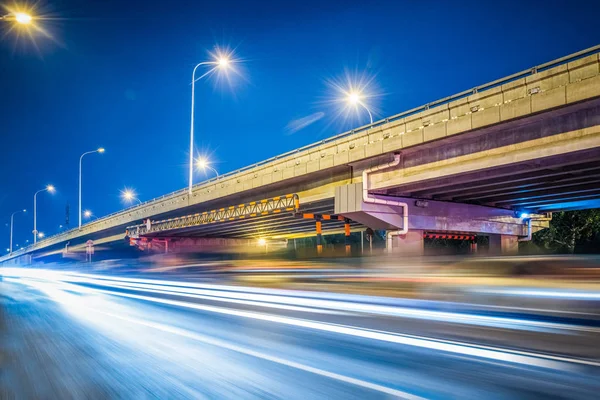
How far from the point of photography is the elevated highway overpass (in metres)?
15.1

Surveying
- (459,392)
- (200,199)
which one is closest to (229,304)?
(459,392)


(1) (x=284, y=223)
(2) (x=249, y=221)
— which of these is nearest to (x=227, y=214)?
(2) (x=249, y=221)

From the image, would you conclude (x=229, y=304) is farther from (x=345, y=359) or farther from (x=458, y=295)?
(x=345, y=359)

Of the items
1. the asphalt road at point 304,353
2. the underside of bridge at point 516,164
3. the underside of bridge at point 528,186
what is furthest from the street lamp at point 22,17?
the underside of bridge at point 528,186

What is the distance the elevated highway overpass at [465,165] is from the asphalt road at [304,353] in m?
9.76

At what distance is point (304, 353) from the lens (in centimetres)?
535

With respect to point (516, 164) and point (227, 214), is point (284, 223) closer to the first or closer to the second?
point (227, 214)

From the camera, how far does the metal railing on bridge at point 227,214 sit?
88.8ft

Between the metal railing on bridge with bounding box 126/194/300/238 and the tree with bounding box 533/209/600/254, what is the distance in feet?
84.0

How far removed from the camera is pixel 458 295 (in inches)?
369

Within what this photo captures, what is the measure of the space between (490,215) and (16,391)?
2782 cm

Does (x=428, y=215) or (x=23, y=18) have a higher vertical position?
(x=23, y=18)

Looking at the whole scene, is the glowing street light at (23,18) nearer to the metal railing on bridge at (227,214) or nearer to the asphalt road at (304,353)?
the asphalt road at (304,353)

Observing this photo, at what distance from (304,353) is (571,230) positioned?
138ft
